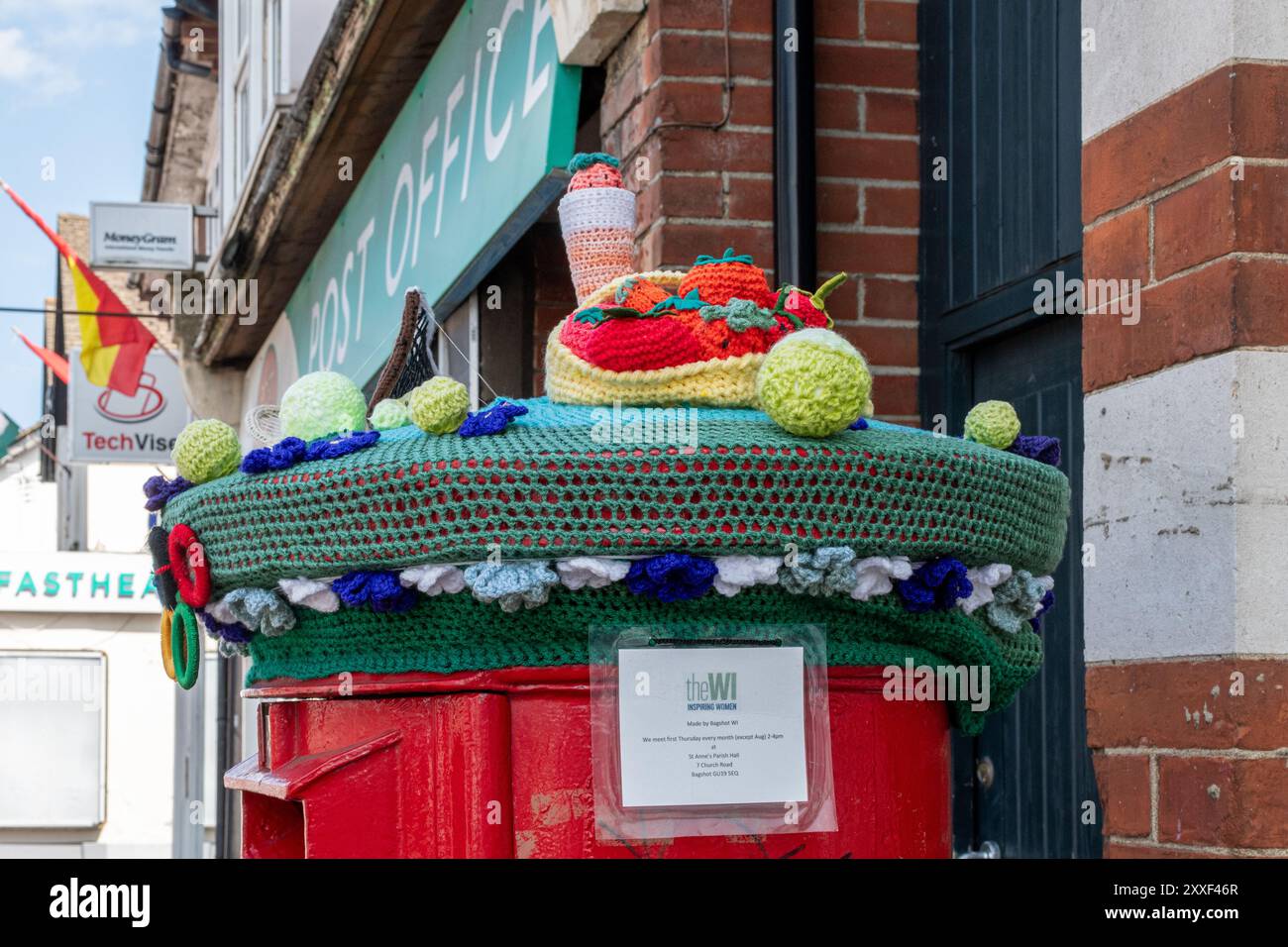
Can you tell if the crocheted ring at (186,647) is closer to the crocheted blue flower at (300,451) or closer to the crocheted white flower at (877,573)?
the crocheted blue flower at (300,451)

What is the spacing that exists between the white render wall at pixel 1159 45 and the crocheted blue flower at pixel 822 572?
3.33ft

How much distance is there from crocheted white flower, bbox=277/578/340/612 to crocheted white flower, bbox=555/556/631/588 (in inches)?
10.0

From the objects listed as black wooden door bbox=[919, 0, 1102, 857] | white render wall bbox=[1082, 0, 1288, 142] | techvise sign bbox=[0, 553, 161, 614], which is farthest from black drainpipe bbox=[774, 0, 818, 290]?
techvise sign bbox=[0, 553, 161, 614]

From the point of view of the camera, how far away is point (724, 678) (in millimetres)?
1522

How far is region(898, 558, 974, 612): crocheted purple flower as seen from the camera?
1.55 metres

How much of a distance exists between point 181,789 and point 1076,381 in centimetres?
628

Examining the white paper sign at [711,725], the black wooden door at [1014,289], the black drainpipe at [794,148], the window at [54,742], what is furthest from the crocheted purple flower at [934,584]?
the window at [54,742]

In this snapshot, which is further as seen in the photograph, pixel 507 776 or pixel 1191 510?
pixel 1191 510

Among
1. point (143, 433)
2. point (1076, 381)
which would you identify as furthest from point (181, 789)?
point (1076, 381)

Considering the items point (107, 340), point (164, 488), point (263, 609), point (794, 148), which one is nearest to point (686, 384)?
point (263, 609)

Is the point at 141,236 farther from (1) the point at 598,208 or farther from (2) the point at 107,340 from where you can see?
(1) the point at 598,208

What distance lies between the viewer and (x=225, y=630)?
5.66 ft

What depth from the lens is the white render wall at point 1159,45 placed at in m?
2.00

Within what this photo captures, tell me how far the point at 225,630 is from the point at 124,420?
10.1m
